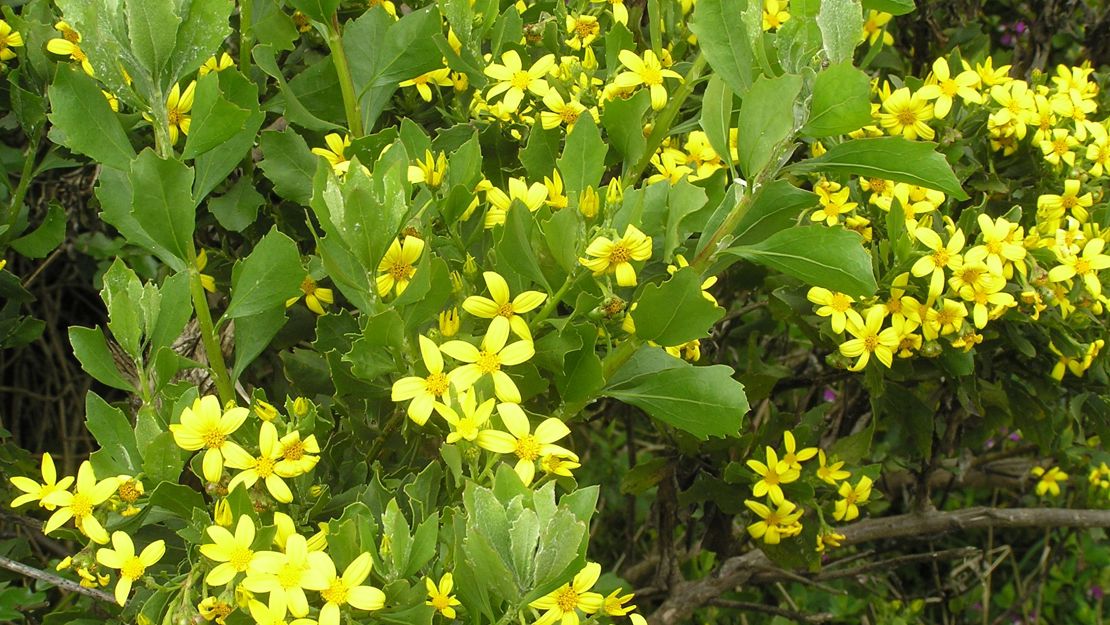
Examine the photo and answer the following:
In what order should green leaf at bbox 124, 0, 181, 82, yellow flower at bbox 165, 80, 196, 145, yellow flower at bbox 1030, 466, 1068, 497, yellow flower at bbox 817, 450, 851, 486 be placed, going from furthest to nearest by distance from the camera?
1. yellow flower at bbox 1030, 466, 1068, 497
2. yellow flower at bbox 817, 450, 851, 486
3. yellow flower at bbox 165, 80, 196, 145
4. green leaf at bbox 124, 0, 181, 82

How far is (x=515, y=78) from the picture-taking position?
4.92 feet

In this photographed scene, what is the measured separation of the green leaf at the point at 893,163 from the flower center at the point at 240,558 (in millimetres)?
745

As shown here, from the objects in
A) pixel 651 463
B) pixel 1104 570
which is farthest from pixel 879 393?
pixel 1104 570

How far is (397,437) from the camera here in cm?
146

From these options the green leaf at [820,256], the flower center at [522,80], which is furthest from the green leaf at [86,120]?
the green leaf at [820,256]

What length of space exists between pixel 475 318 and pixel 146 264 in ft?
4.70

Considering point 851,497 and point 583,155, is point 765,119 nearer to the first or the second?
point 583,155

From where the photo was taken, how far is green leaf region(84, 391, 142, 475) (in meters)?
1.21

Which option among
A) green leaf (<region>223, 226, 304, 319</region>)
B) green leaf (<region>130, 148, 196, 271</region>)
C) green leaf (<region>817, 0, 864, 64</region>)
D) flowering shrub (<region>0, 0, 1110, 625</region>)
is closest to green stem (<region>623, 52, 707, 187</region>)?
flowering shrub (<region>0, 0, 1110, 625</region>)

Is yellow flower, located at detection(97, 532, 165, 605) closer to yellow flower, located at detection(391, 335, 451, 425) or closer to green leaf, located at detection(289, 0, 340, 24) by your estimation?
yellow flower, located at detection(391, 335, 451, 425)

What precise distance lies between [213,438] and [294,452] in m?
0.09

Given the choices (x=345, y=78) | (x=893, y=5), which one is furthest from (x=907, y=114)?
(x=345, y=78)

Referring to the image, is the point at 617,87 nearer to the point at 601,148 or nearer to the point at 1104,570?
the point at 601,148

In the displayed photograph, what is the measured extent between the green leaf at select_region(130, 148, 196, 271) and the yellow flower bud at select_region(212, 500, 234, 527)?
1.02 ft
